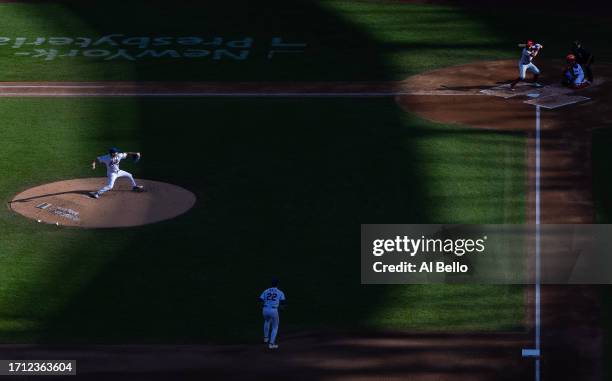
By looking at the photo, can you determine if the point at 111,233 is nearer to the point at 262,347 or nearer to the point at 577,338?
the point at 262,347

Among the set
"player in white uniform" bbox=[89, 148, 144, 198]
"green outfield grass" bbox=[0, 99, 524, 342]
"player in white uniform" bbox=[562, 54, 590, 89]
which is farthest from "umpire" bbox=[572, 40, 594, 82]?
"player in white uniform" bbox=[89, 148, 144, 198]

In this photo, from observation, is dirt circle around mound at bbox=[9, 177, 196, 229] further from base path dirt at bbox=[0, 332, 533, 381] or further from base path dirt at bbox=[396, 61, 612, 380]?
base path dirt at bbox=[396, 61, 612, 380]

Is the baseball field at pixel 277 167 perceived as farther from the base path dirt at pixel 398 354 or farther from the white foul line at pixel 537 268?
the white foul line at pixel 537 268

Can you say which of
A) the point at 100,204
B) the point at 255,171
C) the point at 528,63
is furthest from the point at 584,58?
the point at 100,204

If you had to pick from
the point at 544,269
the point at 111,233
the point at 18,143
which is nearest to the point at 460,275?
the point at 544,269

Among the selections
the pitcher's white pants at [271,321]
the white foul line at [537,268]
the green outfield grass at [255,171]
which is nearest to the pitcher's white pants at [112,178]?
the green outfield grass at [255,171]
